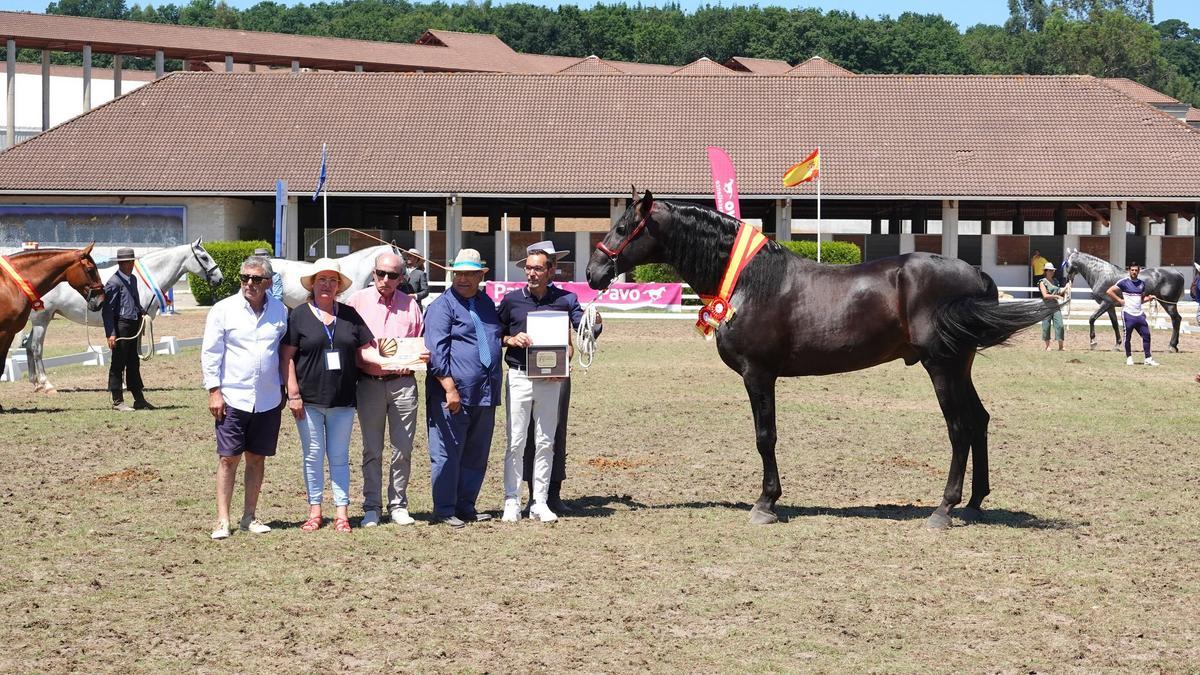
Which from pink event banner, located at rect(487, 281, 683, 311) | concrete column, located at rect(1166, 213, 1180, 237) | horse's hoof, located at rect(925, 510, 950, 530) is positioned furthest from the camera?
concrete column, located at rect(1166, 213, 1180, 237)

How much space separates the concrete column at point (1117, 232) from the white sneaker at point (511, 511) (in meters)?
32.5

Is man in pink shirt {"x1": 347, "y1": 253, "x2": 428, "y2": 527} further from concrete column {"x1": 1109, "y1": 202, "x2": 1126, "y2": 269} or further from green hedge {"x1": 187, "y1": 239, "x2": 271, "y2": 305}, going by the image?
concrete column {"x1": 1109, "y1": 202, "x2": 1126, "y2": 269}

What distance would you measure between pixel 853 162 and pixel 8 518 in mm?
32628

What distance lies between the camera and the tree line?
109 m

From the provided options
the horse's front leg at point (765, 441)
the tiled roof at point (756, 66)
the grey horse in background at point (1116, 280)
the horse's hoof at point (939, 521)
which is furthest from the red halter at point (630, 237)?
the tiled roof at point (756, 66)

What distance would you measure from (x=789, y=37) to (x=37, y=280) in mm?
99821

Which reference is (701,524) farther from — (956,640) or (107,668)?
(107,668)

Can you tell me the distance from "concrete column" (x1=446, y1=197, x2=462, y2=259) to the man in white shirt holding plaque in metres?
30.0

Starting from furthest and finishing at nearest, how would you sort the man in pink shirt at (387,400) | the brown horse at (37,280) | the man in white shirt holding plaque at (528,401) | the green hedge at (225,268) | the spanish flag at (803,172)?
the green hedge at (225,268), the spanish flag at (803,172), the brown horse at (37,280), the man in white shirt holding plaque at (528,401), the man in pink shirt at (387,400)

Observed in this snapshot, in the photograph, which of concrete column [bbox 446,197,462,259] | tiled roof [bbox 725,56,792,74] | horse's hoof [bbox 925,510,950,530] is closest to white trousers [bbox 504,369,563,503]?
horse's hoof [bbox 925,510,950,530]

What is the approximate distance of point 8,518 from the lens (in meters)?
9.37

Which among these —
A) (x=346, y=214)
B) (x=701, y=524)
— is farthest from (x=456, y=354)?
(x=346, y=214)

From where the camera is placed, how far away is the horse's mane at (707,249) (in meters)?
9.41

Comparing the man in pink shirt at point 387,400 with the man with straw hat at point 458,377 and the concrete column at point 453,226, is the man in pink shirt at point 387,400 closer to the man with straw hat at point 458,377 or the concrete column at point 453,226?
the man with straw hat at point 458,377
